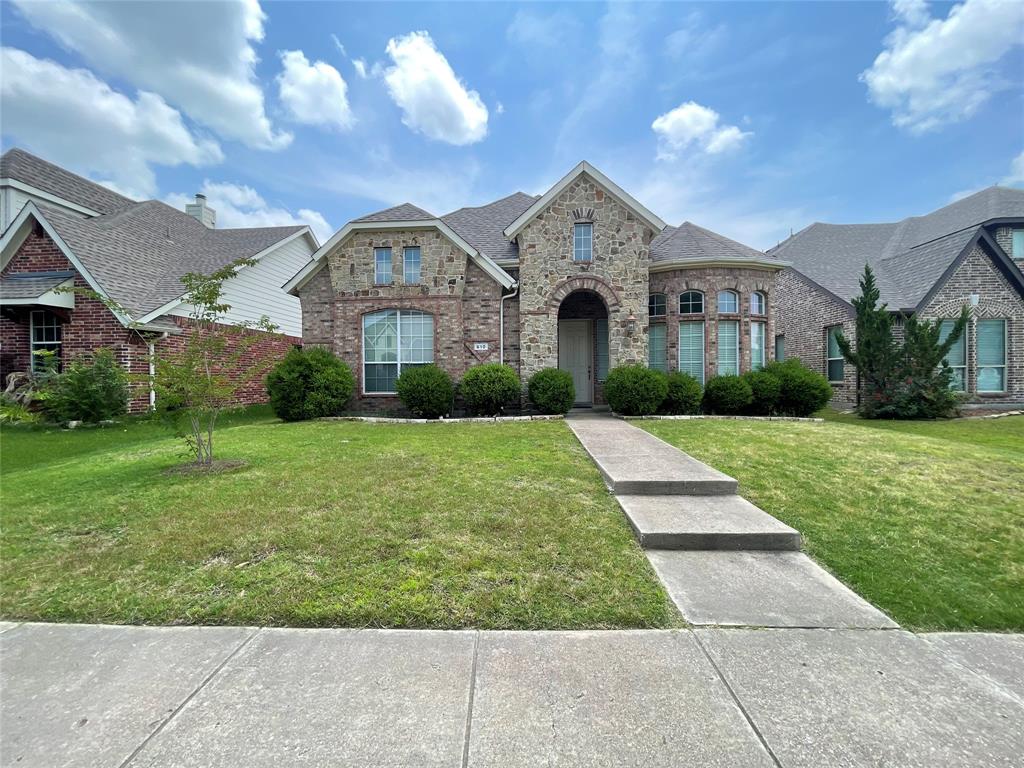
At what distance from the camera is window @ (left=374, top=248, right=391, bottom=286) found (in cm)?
1310

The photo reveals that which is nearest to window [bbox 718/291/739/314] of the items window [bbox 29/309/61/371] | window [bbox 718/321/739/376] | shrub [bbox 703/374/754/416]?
window [bbox 718/321/739/376]

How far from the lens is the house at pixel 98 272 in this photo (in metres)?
12.9

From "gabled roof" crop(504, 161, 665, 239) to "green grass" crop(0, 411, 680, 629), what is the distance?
8294mm

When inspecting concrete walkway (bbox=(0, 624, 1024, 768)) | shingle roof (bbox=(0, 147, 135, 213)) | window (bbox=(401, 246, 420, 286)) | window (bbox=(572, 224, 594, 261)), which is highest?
shingle roof (bbox=(0, 147, 135, 213))

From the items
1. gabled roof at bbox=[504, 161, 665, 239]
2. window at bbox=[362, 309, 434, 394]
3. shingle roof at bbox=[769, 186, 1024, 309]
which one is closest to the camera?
gabled roof at bbox=[504, 161, 665, 239]

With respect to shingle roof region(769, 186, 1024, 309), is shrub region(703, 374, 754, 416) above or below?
below

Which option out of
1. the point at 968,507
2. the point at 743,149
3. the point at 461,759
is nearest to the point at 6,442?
the point at 461,759

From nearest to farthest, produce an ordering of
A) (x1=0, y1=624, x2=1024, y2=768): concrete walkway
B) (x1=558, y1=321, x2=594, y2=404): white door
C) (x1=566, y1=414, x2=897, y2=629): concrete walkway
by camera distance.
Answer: (x1=0, y1=624, x2=1024, y2=768): concrete walkway < (x1=566, y1=414, x2=897, y2=629): concrete walkway < (x1=558, y1=321, x2=594, y2=404): white door

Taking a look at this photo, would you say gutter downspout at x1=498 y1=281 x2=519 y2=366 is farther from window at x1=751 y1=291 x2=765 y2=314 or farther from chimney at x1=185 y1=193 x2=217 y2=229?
chimney at x1=185 y1=193 x2=217 y2=229

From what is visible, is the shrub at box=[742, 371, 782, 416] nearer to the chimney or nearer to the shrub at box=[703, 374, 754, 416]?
the shrub at box=[703, 374, 754, 416]

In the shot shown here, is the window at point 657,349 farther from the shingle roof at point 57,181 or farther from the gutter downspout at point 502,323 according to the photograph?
the shingle roof at point 57,181

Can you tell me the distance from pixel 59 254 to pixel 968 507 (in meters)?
20.7

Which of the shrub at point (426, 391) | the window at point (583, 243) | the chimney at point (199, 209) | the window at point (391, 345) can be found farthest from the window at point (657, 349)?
the chimney at point (199, 209)

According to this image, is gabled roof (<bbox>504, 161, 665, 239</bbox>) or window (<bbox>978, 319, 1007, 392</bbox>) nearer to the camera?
gabled roof (<bbox>504, 161, 665, 239</bbox>)
